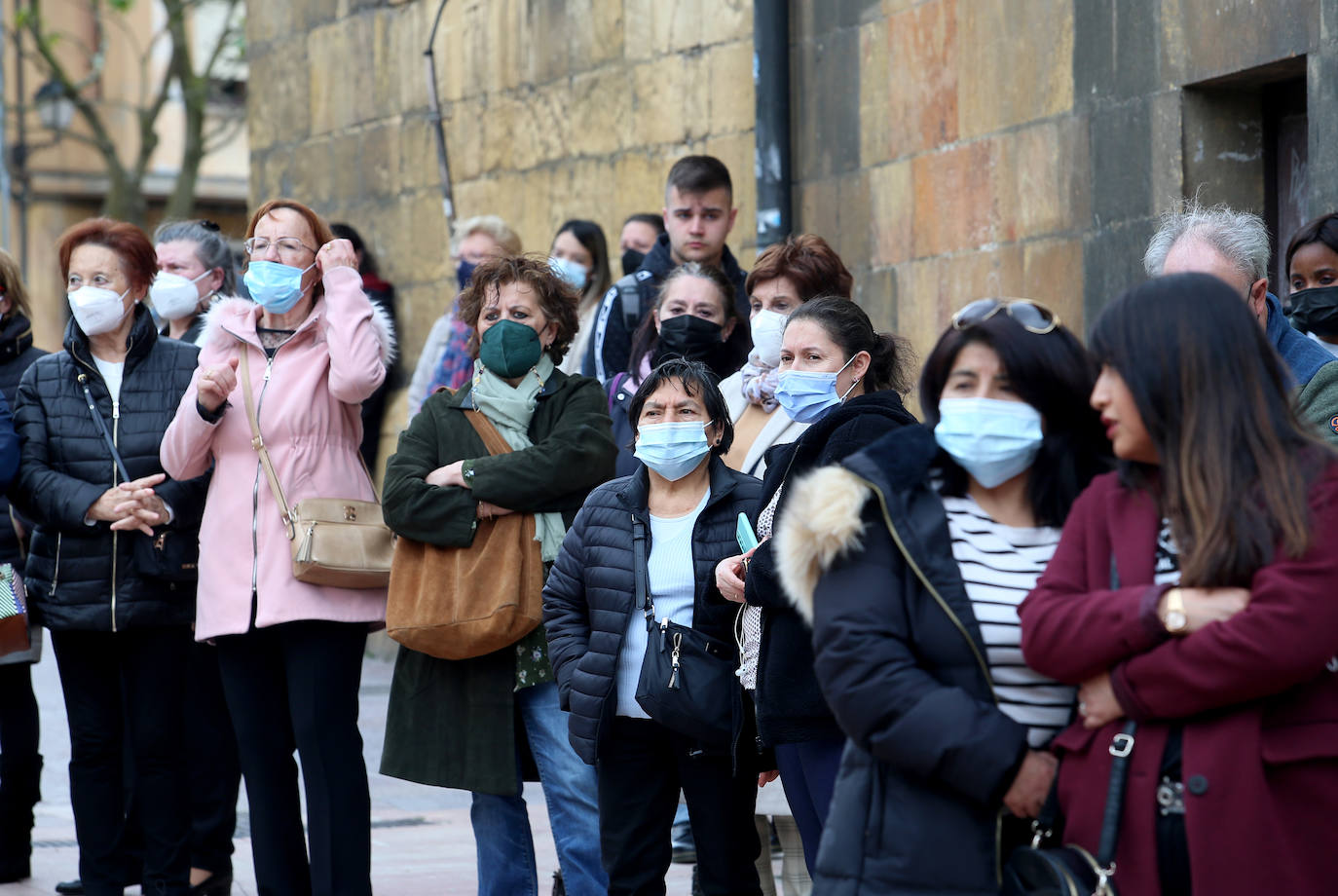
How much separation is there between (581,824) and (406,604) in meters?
0.83

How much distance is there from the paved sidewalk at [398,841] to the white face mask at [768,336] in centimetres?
184

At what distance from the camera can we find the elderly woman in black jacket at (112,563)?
5.73 meters

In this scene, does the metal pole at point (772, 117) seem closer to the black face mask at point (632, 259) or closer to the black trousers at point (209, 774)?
the black face mask at point (632, 259)

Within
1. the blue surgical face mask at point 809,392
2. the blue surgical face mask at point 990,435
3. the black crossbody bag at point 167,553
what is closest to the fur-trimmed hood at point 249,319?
the black crossbody bag at point 167,553

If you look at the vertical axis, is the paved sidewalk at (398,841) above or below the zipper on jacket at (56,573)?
below

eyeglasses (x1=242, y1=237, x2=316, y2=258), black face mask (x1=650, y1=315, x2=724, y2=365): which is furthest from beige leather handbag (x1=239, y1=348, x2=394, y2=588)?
black face mask (x1=650, y1=315, x2=724, y2=365)

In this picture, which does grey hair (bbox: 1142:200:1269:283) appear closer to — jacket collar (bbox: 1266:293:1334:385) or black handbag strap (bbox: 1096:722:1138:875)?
jacket collar (bbox: 1266:293:1334:385)

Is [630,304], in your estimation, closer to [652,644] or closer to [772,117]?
[772,117]

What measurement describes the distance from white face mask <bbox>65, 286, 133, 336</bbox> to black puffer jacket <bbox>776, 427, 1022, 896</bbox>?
3.33m

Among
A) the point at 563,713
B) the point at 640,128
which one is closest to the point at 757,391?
the point at 563,713

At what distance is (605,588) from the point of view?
4836 mm

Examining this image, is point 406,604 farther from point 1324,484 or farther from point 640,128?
point 640,128

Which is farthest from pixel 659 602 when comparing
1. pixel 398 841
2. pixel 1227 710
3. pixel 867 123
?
pixel 867 123

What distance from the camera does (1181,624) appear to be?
9.58 ft
